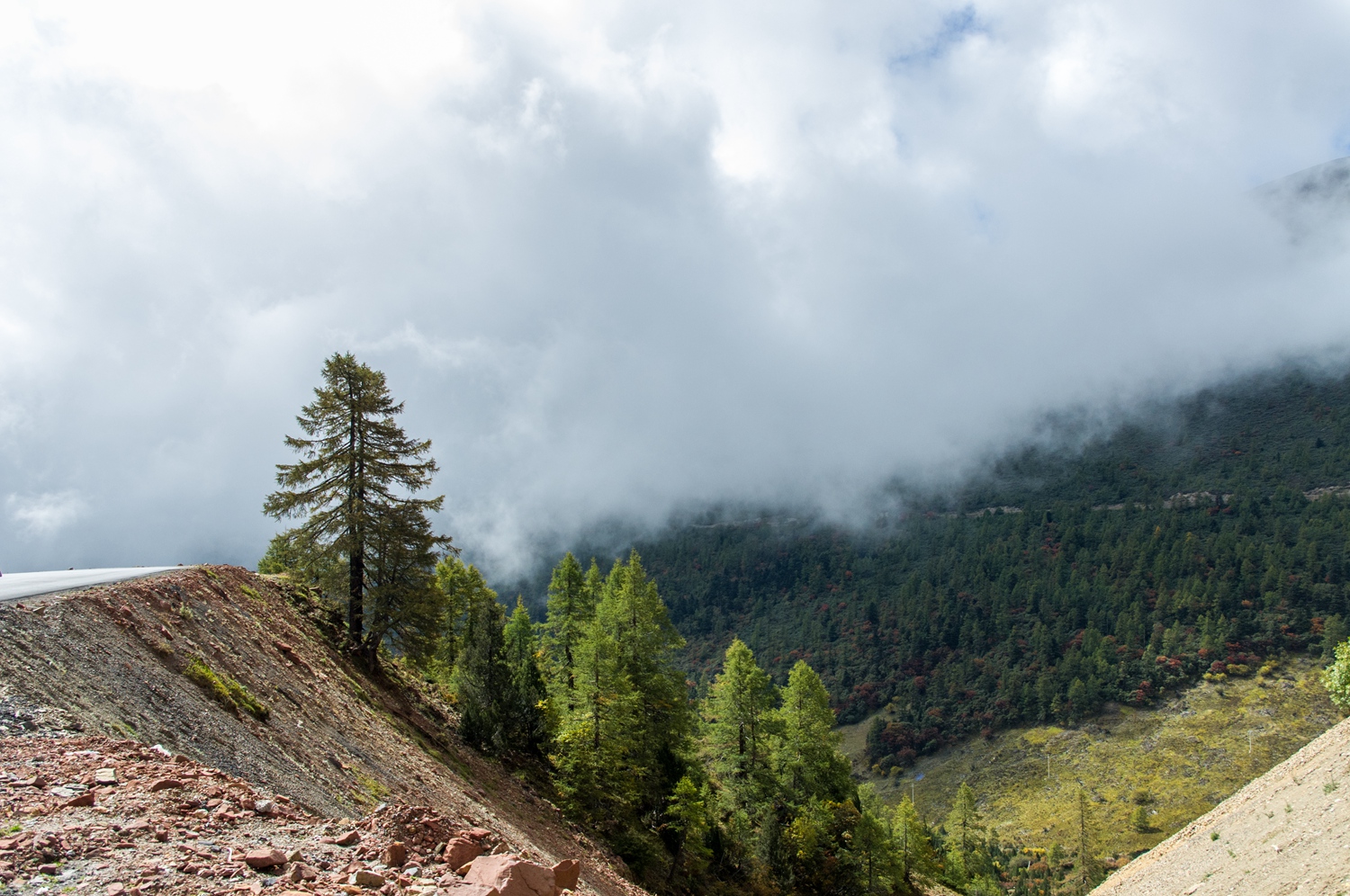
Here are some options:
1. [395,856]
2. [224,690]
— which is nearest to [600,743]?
[224,690]

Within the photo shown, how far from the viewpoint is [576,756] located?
29.7 metres

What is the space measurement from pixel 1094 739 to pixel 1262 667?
164 feet

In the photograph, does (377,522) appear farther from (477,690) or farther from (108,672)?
(108,672)

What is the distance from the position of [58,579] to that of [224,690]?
7.09 m

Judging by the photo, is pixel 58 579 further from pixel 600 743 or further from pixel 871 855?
pixel 871 855

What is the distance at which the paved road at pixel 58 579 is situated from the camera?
16.5m

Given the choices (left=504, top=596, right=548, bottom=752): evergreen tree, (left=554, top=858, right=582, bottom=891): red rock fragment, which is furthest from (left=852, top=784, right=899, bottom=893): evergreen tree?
(left=554, top=858, right=582, bottom=891): red rock fragment

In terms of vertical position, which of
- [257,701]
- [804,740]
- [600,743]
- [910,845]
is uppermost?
[257,701]

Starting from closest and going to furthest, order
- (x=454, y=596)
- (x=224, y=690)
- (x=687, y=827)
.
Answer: (x=224, y=690), (x=687, y=827), (x=454, y=596)

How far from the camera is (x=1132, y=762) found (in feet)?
520

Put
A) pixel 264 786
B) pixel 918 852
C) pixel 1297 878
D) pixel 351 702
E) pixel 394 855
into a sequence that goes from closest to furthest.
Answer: pixel 394 855, pixel 264 786, pixel 1297 878, pixel 351 702, pixel 918 852

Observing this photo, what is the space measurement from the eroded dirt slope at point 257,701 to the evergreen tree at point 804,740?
17621 millimetres

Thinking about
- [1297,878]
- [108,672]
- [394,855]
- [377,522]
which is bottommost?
[1297,878]

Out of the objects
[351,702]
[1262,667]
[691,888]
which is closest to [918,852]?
[691,888]
